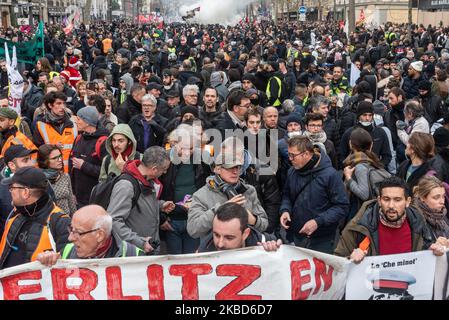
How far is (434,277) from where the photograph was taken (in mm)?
3910

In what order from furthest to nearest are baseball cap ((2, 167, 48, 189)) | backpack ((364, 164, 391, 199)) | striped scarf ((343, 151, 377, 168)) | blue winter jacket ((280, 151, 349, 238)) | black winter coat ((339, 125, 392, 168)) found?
black winter coat ((339, 125, 392, 168)) < striped scarf ((343, 151, 377, 168)) < backpack ((364, 164, 391, 199)) < blue winter jacket ((280, 151, 349, 238)) < baseball cap ((2, 167, 48, 189))

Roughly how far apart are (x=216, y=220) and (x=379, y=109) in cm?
532

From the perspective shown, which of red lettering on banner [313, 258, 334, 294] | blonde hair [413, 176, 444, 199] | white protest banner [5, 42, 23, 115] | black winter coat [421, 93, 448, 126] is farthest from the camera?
black winter coat [421, 93, 448, 126]

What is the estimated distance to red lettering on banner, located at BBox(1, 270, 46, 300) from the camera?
3.66 m

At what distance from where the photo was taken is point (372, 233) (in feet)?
13.1

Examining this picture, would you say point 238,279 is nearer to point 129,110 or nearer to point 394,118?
point 394,118

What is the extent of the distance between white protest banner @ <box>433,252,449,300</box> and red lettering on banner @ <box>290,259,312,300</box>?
83 centimetres

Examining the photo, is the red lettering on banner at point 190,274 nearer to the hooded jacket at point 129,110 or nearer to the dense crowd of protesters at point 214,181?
the dense crowd of protesters at point 214,181

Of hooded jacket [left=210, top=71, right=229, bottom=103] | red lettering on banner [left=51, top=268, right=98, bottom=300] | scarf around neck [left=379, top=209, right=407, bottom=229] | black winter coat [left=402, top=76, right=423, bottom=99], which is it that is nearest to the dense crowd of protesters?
scarf around neck [left=379, top=209, right=407, bottom=229]

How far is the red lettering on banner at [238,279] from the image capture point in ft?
12.2

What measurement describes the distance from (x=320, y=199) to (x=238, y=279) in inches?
60.7

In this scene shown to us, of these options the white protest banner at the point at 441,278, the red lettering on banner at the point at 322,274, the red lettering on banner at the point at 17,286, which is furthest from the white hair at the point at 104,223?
the white protest banner at the point at 441,278

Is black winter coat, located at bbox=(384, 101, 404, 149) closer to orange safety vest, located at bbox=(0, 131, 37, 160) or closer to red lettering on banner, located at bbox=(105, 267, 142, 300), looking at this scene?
orange safety vest, located at bbox=(0, 131, 37, 160)

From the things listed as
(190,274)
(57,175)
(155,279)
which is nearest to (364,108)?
(57,175)
